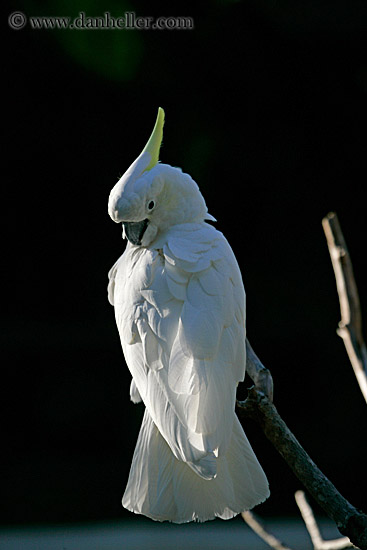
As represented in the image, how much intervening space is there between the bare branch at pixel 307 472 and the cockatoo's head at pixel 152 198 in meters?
0.46

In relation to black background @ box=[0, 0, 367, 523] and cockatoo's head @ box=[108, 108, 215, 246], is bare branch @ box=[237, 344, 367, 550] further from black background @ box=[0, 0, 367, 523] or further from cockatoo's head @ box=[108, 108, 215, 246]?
black background @ box=[0, 0, 367, 523]

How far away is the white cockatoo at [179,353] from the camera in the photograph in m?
1.38

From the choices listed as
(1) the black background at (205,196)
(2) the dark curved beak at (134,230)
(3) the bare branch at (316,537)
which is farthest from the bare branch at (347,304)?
(1) the black background at (205,196)

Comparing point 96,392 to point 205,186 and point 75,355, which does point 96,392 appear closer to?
point 75,355

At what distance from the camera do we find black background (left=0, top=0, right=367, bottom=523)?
3160 millimetres

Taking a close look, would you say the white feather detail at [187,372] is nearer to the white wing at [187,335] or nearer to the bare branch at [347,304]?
the white wing at [187,335]

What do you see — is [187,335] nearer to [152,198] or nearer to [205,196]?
[152,198]

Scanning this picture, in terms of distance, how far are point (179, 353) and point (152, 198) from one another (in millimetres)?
374

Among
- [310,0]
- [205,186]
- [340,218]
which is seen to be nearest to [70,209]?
[205,186]

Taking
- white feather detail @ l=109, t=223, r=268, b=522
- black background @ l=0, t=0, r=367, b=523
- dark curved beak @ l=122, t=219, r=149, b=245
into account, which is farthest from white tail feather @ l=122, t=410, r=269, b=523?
black background @ l=0, t=0, r=367, b=523

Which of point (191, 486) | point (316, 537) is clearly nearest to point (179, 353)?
point (191, 486)

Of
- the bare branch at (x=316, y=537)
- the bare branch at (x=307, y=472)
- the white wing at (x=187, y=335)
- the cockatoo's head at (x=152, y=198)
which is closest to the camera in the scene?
the bare branch at (x=307, y=472)

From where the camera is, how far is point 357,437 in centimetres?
319

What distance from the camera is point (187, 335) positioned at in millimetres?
1411
